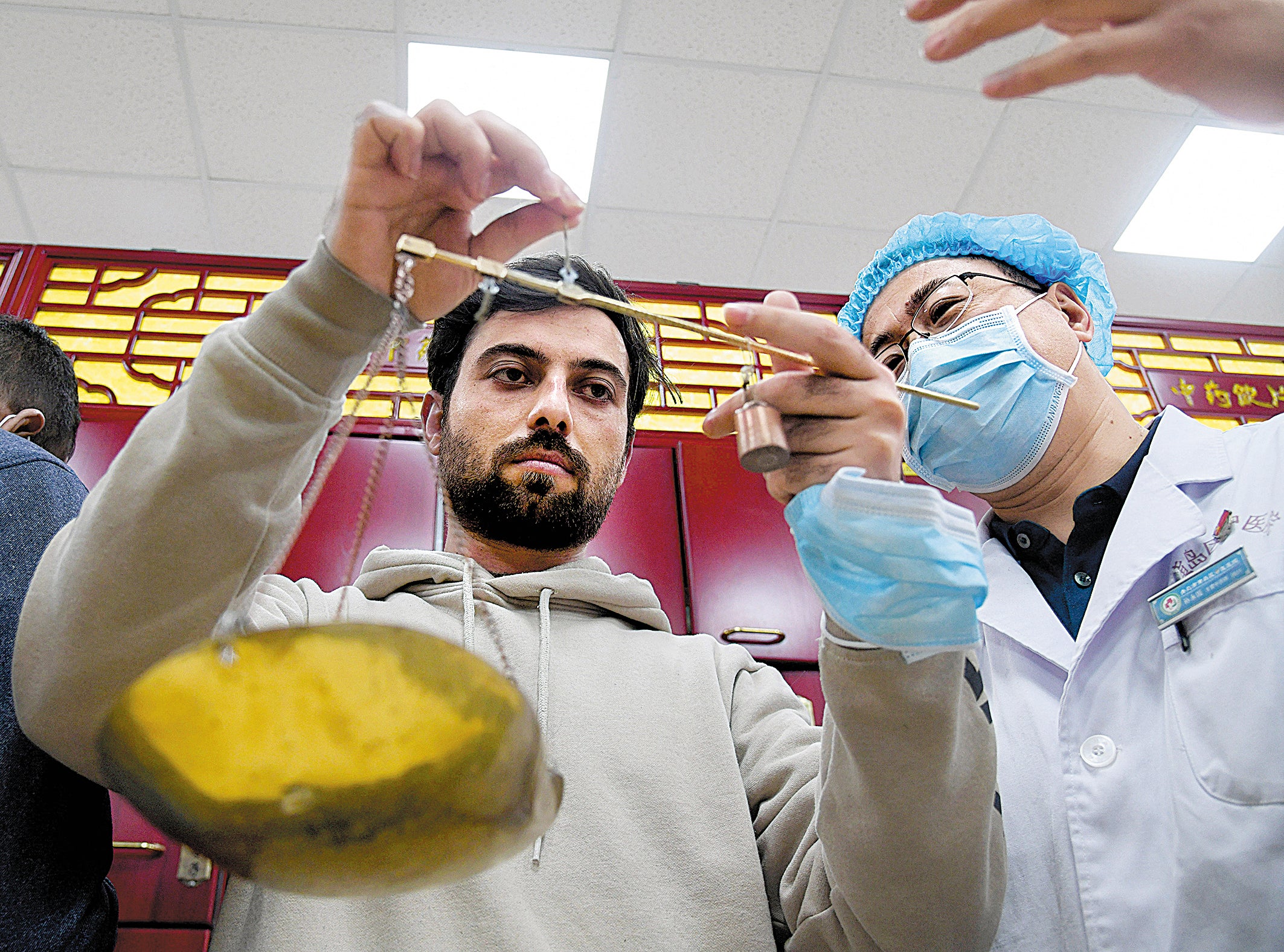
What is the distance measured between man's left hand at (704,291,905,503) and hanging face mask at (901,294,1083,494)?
0.45 meters

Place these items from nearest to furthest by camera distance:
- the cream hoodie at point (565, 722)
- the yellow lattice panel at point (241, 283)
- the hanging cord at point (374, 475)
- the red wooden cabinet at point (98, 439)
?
the hanging cord at point (374, 475) < the cream hoodie at point (565, 722) < the red wooden cabinet at point (98, 439) < the yellow lattice panel at point (241, 283)

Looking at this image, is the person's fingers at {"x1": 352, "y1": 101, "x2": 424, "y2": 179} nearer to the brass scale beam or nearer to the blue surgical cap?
the brass scale beam

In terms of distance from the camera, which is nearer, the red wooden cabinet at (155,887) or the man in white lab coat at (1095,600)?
the man in white lab coat at (1095,600)

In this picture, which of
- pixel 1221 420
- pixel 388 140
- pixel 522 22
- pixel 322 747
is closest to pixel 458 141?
pixel 388 140

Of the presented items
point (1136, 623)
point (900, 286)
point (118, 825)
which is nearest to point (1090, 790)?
point (1136, 623)

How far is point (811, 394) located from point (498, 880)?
501mm

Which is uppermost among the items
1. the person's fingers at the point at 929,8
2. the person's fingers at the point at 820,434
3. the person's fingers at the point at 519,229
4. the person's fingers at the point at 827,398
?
the person's fingers at the point at 519,229

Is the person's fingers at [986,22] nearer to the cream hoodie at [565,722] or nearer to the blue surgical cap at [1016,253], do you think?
the cream hoodie at [565,722]

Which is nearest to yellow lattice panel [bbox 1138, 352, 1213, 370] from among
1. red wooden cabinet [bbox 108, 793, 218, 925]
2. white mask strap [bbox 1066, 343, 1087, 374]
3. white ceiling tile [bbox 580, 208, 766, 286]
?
white ceiling tile [bbox 580, 208, 766, 286]

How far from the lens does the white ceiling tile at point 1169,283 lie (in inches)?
98.5

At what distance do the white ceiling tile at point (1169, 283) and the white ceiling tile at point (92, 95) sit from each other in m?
2.41

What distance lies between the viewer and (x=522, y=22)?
1.91 m

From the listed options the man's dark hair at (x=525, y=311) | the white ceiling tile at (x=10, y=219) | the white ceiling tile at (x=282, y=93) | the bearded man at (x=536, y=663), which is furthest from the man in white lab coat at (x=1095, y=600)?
the white ceiling tile at (x=10, y=219)

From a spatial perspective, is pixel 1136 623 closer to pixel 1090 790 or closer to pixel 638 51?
pixel 1090 790
